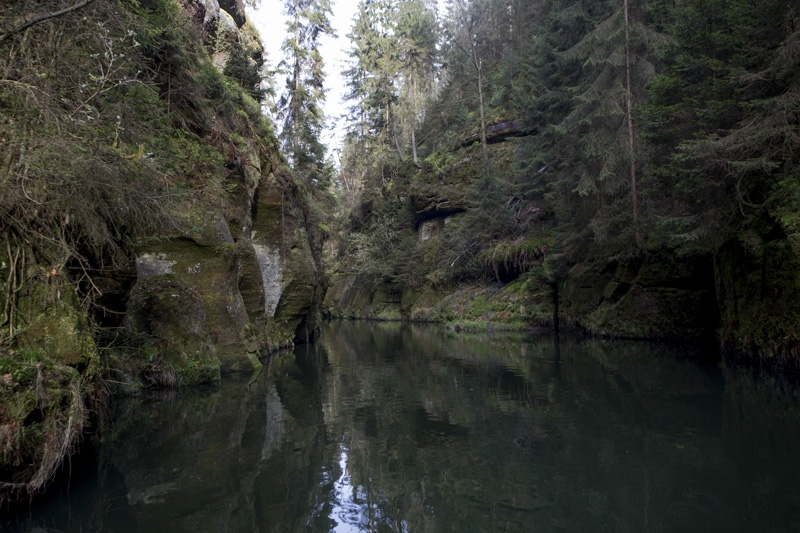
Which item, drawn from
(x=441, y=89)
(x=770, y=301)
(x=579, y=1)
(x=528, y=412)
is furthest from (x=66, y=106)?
(x=441, y=89)

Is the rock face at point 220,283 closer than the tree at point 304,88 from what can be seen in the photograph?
Yes

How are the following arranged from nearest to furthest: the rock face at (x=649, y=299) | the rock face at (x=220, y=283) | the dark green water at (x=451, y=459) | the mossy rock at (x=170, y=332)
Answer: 1. the dark green water at (x=451, y=459)
2. the mossy rock at (x=170, y=332)
3. the rock face at (x=220, y=283)
4. the rock face at (x=649, y=299)

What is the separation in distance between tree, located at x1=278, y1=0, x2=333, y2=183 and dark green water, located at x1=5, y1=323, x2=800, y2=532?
1601cm

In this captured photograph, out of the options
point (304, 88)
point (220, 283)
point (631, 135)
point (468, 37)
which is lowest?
point (220, 283)

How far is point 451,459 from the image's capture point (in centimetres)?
555

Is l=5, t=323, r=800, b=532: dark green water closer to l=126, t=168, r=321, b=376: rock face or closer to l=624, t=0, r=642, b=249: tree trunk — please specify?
l=126, t=168, r=321, b=376: rock face

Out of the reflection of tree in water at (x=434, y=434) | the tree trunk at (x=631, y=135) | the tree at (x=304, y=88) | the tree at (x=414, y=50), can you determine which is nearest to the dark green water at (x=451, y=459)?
the reflection of tree in water at (x=434, y=434)

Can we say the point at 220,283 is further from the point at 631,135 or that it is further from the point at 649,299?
the point at 631,135

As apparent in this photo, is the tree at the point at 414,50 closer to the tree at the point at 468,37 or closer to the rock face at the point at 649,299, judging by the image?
the tree at the point at 468,37

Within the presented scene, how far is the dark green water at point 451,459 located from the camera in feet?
13.5

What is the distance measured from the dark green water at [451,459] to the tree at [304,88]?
16.0 meters

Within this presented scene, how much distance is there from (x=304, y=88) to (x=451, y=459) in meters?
24.9

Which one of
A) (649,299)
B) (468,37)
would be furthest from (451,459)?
(468,37)

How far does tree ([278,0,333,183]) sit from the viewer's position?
947 inches
